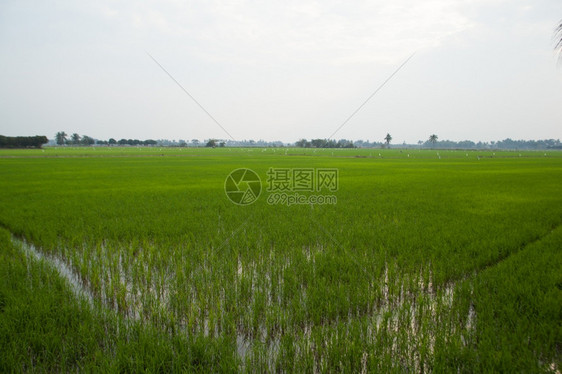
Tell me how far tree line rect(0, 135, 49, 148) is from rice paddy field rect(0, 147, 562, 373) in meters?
77.0

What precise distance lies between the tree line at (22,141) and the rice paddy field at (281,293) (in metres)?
77.0

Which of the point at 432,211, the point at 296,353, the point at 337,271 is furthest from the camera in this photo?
the point at 432,211

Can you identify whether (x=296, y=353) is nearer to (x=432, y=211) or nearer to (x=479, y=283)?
(x=479, y=283)

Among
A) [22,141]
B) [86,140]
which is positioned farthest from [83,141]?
[22,141]

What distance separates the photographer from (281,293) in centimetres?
374

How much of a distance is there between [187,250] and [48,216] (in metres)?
4.73

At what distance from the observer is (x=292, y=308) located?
3.35 m

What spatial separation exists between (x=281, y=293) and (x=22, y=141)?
280ft

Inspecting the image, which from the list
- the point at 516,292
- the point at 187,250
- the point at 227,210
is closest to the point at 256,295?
the point at 187,250
